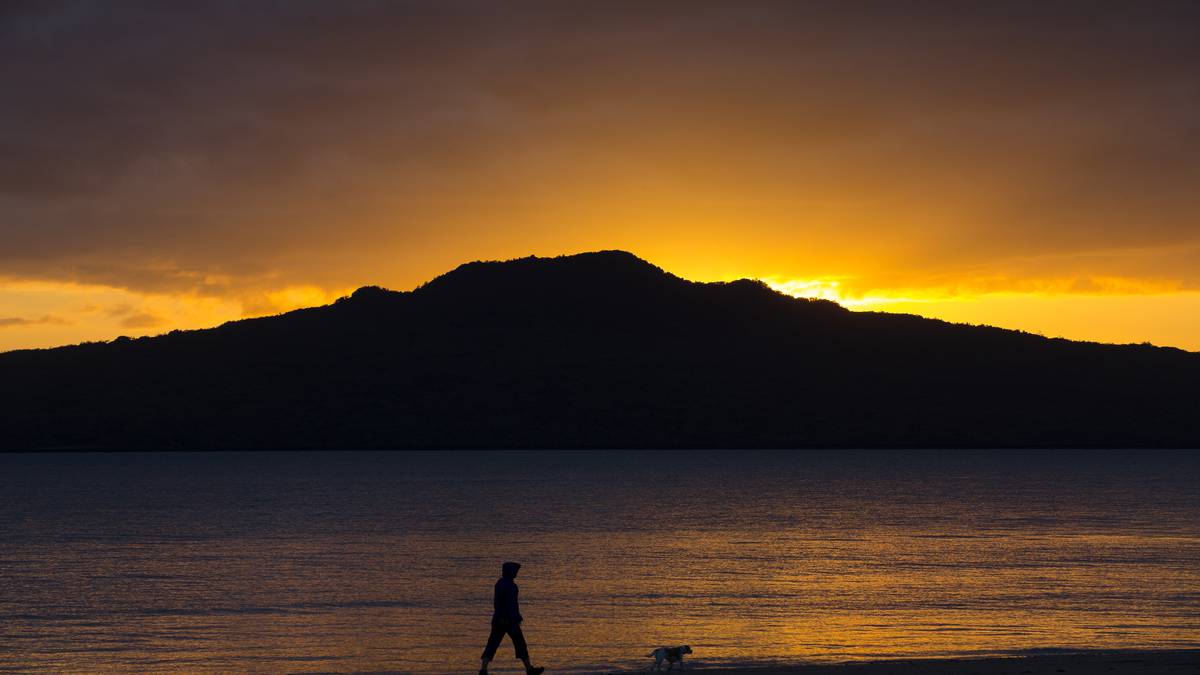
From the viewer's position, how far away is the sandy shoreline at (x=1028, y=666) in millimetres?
27078

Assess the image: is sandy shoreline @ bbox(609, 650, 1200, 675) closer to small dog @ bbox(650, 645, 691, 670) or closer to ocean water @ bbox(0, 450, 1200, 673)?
small dog @ bbox(650, 645, 691, 670)

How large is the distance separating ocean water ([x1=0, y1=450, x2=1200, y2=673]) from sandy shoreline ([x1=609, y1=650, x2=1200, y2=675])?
118 inches

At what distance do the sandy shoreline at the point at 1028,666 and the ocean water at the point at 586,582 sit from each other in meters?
3.01

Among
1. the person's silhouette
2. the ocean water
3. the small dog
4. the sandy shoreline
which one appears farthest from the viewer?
the ocean water

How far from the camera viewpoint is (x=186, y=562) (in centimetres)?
5956

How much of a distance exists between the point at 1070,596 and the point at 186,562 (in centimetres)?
3569

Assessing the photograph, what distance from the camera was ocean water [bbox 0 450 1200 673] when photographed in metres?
34.8

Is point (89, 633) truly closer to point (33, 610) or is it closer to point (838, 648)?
point (33, 610)

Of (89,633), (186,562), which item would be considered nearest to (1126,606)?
(89,633)

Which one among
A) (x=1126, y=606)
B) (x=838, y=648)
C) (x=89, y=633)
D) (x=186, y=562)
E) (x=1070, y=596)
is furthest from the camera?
(x=186, y=562)

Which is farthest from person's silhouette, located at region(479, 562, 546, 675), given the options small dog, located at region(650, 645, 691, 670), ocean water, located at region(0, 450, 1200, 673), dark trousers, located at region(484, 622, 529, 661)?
ocean water, located at region(0, 450, 1200, 673)

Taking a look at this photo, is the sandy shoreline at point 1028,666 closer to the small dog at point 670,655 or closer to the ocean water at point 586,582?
the small dog at point 670,655

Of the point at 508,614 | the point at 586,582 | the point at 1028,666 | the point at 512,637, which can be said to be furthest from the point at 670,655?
the point at 586,582

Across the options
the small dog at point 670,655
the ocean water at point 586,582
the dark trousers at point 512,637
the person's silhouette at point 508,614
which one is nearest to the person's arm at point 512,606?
the person's silhouette at point 508,614
